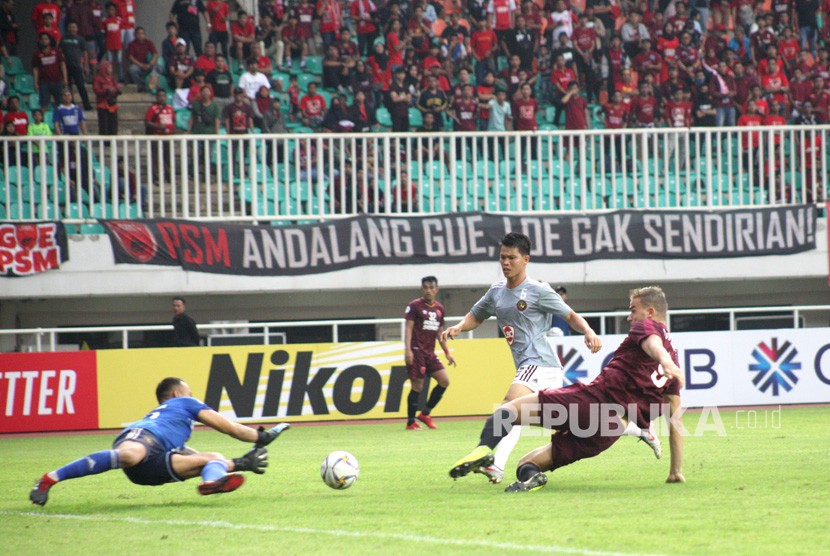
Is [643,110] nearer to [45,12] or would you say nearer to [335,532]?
[45,12]

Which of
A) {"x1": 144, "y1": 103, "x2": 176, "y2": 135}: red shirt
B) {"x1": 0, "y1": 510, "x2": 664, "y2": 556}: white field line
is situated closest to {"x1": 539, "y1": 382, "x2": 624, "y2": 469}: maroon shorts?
{"x1": 0, "y1": 510, "x2": 664, "y2": 556}: white field line

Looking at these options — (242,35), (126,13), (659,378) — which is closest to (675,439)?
(659,378)

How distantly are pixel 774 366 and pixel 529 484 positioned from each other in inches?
413

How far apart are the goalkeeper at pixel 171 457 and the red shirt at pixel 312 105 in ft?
44.6

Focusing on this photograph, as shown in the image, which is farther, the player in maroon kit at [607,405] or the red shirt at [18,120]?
the red shirt at [18,120]

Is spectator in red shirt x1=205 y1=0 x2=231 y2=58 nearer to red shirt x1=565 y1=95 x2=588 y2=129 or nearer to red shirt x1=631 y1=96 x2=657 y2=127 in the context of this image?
red shirt x1=565 y1=95 x2=588 y2=129

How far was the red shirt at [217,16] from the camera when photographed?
22784 millimetres

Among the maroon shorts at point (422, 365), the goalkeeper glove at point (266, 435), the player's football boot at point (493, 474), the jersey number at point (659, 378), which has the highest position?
the jersey number at point (659, 378)

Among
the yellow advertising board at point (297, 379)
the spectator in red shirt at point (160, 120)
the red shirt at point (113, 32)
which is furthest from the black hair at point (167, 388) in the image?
the red shirt at point (113, 32)

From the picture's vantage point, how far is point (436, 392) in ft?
53.4

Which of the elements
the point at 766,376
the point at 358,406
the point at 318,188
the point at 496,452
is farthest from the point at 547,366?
the point at 318,188

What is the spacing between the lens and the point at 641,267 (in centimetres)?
2036

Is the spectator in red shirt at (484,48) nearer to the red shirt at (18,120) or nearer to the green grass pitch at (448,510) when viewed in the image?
the red shirt at (18,120)

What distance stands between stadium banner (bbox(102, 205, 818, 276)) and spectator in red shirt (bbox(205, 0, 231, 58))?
4985 millimetres
